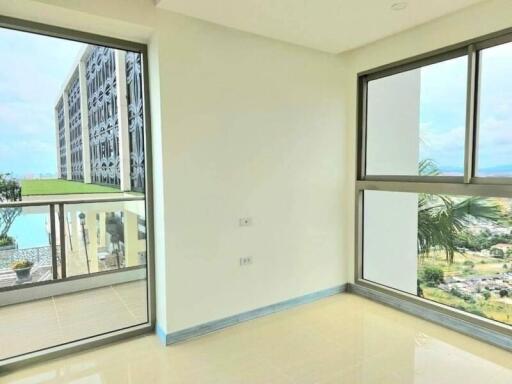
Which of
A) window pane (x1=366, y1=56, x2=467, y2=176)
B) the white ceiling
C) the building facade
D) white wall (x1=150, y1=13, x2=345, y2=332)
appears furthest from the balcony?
window pane (x1=366, y1=56, x2=467, y2=176)

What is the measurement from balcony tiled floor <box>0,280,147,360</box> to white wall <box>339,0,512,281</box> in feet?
8.18

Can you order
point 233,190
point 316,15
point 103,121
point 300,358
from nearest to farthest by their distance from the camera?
point 300,358 → point 316,15 → point 103,121 → point 233,190

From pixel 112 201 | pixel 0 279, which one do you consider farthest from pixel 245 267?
pixel 0 279

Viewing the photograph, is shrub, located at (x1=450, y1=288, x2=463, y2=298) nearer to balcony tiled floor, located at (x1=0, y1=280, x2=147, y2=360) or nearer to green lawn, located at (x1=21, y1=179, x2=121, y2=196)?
balcony tiled floor, located at (x1=0, y1=280, x2=147, y2=360)

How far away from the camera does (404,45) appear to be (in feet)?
11.0

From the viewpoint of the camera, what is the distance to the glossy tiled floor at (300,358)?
2432 mm

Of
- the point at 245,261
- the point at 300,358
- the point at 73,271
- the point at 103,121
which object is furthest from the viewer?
the point at 245,261

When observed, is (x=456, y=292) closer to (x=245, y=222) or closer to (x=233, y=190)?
(x=245, y=222)

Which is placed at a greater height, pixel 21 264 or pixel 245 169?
pixel 245 169

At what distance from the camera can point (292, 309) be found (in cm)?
361

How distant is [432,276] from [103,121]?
352 cm

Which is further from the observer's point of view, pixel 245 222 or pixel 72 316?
pixel 245 222

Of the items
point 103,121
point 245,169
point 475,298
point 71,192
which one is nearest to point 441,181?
point 475,298

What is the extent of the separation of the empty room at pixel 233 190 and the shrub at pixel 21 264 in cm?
6
